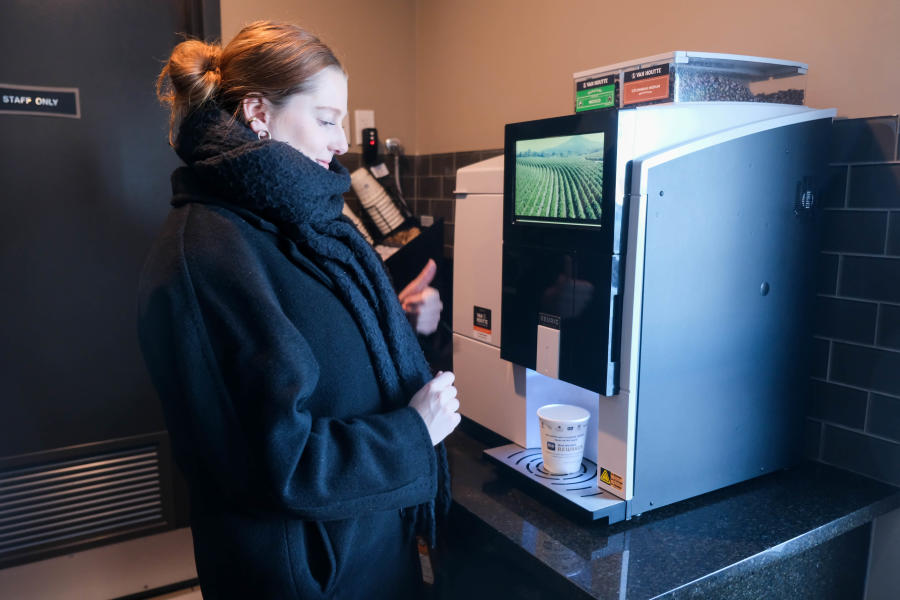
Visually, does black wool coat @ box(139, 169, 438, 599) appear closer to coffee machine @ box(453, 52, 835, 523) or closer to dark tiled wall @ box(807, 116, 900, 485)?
coffee machine @ box(453, 52, 835, 523)

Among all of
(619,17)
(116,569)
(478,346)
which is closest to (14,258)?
(116,569)

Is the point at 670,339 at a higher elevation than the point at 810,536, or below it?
higher

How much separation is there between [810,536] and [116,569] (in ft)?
6.66

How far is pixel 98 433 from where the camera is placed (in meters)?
2.17

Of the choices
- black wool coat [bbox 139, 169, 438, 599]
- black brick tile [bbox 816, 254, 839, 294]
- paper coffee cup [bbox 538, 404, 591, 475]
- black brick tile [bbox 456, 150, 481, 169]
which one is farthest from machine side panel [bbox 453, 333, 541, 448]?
black brick tile [bbox 456, 150, 481, 169]

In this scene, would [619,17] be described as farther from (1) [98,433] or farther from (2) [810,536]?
(1) [98,433]

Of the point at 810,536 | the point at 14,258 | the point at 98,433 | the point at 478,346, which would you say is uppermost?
the point at 14,258

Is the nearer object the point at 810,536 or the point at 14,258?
the point at 810,536

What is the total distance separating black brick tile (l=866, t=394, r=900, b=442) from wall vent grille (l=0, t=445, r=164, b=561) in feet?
6.81

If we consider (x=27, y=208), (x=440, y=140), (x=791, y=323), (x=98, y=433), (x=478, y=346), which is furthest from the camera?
(x=440, y=140)

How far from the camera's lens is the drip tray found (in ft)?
3.48

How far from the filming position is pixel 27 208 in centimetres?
201

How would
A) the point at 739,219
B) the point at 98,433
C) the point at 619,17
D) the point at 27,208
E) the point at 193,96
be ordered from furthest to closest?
the point at 98,433
the point at 27,208
the point at 619,17
the point at 739,219
the point at 193,96

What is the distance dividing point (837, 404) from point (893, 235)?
1.11 ft
